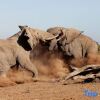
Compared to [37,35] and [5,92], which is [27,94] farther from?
[37,35]

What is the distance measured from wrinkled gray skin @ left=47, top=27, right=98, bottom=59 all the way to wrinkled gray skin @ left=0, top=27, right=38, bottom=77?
16.8 feet

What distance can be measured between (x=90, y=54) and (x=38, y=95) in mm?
10759

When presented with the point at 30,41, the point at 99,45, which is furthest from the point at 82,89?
the point at 99,45

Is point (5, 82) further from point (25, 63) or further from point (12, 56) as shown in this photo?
point (25, 63)

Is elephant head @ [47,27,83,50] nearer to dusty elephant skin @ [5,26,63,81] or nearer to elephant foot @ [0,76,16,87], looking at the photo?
dusty elephant skin @ [5,26,63,81]

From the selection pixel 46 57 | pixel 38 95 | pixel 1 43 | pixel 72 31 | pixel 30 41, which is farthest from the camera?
pixel 72 31

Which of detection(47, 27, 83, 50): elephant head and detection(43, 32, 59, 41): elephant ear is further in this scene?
detection(47, 27, 83, 50): elephant head

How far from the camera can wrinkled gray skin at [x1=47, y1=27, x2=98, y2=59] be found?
21.5 metres

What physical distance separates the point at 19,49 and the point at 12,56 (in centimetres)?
48

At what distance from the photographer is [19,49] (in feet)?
52.2

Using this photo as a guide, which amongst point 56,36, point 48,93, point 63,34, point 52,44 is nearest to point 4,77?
point 48,93

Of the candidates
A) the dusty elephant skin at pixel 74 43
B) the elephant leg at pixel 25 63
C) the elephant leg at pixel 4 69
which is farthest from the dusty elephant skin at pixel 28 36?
the dusty elephant skin at pixel 74 43

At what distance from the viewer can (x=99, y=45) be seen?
78.0ft

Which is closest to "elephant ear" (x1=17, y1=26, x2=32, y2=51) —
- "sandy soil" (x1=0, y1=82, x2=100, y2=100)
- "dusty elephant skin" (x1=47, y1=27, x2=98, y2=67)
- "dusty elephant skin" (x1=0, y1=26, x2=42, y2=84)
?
"dusty elephant skin" (x1=0, y1=26, x2=42, y2=84)
